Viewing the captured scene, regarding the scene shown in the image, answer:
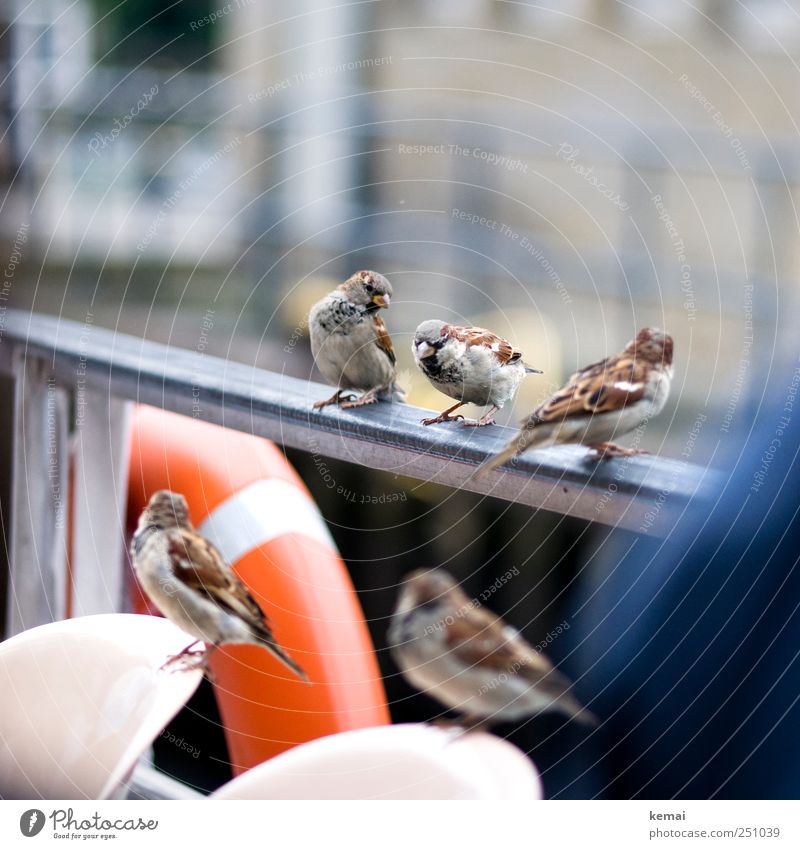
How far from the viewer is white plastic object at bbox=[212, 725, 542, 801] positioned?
48 centimetres

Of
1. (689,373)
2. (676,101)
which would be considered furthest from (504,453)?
(676,101)

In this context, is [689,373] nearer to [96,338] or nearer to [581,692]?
[581,692]

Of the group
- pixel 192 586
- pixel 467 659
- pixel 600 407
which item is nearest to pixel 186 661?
pixel 192 586

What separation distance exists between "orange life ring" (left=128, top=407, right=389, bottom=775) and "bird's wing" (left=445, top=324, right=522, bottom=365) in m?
0.13

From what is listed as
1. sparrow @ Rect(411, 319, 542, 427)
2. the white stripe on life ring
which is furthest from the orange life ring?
sparrow @ Rect(411, 319, 542, 427)

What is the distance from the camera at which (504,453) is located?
1.50 ft

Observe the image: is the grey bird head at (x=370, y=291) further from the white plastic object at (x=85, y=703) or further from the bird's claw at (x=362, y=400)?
the white plastic object at (x=85, y=703)

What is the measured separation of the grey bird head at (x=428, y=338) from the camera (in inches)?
18.3

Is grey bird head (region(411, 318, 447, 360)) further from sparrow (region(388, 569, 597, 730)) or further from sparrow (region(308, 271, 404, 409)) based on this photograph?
sparrow (region(388, 569, 597, 730))

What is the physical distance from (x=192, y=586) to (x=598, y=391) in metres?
0.23

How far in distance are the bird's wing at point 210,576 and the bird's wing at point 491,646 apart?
11cm

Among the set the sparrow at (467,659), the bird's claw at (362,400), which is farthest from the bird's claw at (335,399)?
the sparrow at (467,659)

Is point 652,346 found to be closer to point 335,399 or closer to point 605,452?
point 605,452
